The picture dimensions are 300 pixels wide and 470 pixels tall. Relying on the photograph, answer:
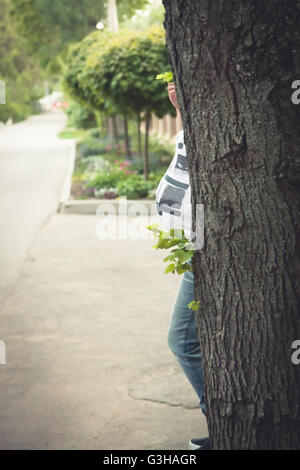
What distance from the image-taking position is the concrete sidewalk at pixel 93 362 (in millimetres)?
3379

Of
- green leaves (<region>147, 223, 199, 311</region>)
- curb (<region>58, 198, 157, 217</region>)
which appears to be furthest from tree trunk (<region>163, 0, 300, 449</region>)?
curb (<region>58, 198, 157, 217</region>)

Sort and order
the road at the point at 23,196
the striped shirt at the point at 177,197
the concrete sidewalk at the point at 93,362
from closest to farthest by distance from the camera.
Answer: the striped shirt at the point at 177,197 < the concrete sidewalk at the point at 93,362 < the road at the point at 23,196

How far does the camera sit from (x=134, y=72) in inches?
438

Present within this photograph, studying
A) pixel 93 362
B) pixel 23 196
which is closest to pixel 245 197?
pixel 93 362

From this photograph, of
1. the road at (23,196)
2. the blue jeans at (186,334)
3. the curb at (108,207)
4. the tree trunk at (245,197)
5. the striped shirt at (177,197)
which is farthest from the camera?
the curb at (108,207)

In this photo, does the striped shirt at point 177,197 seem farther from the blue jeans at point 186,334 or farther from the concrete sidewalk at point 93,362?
the concrete sidewalk at point 93,362

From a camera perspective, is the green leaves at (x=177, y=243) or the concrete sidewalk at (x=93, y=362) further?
the concrete sidewalk at (x=93, y=362)

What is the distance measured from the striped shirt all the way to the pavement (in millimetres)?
1311

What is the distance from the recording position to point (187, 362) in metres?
2.98

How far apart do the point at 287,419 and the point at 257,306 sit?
1.45 ft

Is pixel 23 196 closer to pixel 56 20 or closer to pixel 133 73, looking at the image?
pixel 133 73

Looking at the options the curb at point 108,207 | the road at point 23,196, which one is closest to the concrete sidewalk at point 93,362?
the road at point 23,196

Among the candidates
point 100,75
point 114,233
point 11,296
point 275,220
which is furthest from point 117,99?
point 275,220

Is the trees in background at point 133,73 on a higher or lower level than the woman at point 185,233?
higher
